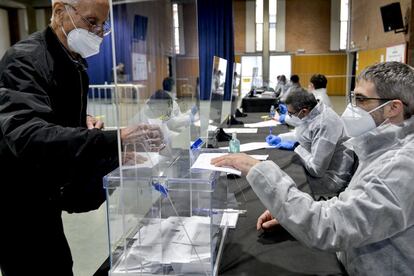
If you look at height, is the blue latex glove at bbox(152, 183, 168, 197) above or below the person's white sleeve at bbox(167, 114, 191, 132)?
below

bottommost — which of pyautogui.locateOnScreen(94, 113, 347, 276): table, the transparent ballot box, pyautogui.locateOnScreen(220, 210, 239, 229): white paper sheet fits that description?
pyautogui.locateOnScreen(94, 113, 347, 276): table

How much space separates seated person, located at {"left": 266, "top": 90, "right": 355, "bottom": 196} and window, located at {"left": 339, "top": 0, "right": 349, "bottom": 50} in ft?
44.3

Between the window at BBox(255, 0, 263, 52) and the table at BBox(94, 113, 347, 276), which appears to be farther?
the window at BBox(255, 0, 263, 52)

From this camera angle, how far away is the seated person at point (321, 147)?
7.09ft

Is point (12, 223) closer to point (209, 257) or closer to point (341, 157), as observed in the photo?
point (209, 257)

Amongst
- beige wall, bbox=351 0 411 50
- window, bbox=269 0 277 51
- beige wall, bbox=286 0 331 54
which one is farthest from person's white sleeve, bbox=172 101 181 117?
beige wall, bbox=286 0 331 54

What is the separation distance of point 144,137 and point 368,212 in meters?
0.56

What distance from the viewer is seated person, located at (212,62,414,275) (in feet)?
2.78

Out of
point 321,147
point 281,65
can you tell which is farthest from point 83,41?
point 281,65

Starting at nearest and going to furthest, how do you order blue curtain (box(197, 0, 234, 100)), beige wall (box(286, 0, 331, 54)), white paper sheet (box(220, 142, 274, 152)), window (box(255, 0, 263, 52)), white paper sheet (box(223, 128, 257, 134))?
white paper sheet (box(220, 142, 274, 152))
white paper sheet (box(223, 128, 257, 134))
blue curtain (box(197, 0, 234, 100))
window (box(255, 0, 263, 52))
beige wall (box(286, 0, 331, 54))

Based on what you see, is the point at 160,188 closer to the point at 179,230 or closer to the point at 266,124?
the point at 179,230

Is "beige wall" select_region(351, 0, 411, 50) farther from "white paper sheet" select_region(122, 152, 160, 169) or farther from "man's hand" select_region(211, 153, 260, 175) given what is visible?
"white paper sheet" select_region(122, 152, 160, 169)

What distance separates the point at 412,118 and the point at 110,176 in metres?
0.78

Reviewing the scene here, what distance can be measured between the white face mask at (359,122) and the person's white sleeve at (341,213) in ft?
0.69
